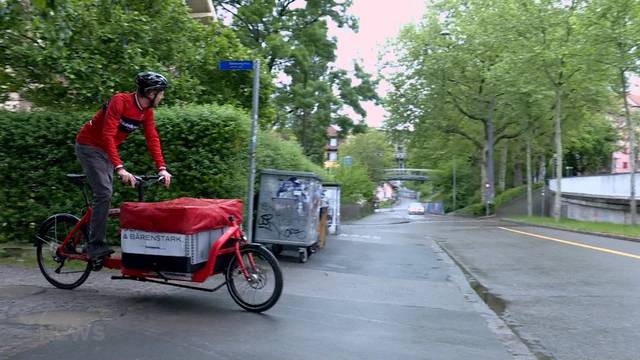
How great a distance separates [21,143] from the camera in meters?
8.56

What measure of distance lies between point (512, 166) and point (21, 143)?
6655cm

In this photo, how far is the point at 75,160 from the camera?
28.8 feet

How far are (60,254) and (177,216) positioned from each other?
165 cm

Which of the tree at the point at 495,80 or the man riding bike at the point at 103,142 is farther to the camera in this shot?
the tree at the point at 495,80

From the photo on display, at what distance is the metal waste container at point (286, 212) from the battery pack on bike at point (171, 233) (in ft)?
15.1

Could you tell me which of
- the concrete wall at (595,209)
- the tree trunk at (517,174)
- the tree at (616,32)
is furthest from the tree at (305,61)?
the tree trunk at (517,174)

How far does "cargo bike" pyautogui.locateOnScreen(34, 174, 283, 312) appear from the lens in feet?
18.7

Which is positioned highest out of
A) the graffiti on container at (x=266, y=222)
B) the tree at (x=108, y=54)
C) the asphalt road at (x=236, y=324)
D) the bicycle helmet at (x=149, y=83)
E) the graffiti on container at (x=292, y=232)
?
the tree at (x=108, y=54)

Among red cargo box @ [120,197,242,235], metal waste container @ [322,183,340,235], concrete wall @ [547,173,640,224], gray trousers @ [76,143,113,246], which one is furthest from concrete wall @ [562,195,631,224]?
gray trousers @ [76,143,113,246]

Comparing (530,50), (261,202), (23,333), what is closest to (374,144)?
(530,50)

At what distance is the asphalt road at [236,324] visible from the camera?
4598 mm

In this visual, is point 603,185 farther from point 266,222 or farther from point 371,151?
point 371,151

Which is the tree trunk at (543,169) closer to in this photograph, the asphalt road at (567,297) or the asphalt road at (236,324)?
the asphalt road at (567,297)

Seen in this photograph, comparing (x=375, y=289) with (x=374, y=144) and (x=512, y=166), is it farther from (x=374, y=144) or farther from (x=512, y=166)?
(x=374, y=144)
